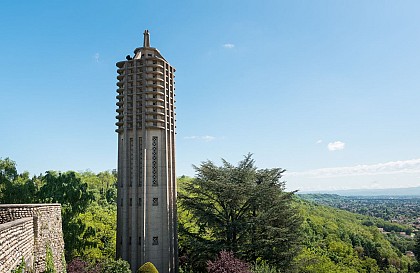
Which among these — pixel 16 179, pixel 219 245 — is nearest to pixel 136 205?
pixel 219 245

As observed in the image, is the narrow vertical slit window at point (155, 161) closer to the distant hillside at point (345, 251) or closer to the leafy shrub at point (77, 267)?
the leafy shrub at point (77, 267)

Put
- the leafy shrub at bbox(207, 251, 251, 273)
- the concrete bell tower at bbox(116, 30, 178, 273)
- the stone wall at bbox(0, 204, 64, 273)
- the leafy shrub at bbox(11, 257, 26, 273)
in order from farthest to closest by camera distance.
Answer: the concrete bell tower at bbox(116, 30, 178, 273) < the leafy shrub at bbox(207, 251, 251, 273) < the leafy shrub at bbox(11, 257, 26, 273) < the stone wall at bbox(0, 204, 64, 273)

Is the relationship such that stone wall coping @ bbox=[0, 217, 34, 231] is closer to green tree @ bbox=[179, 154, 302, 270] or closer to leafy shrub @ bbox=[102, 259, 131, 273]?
leafy shrub @ bbox=[102, 259, 131, 273]

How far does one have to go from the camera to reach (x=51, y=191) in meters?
20.3

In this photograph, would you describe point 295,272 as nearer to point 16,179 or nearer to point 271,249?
point 271,249

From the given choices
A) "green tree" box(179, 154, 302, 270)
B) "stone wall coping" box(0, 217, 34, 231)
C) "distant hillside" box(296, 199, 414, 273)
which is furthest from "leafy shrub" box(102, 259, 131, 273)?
"distant hillside" box(296, 199, 414, 273)

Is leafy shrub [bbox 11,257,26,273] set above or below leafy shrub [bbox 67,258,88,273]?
above

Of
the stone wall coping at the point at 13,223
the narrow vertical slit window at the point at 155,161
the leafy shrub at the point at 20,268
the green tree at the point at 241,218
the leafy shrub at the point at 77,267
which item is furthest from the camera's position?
the green tree at the point at 241,218

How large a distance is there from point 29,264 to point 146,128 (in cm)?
1033

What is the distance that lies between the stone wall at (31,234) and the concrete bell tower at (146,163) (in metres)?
5.19

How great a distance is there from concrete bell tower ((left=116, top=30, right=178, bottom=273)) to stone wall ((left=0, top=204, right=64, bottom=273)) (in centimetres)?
519

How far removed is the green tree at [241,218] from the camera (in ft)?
63.7

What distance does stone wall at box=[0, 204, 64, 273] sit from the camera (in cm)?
744

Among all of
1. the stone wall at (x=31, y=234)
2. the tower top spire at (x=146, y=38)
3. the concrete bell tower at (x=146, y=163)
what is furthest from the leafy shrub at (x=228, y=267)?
the tower top spire at (x=146, y=38)
